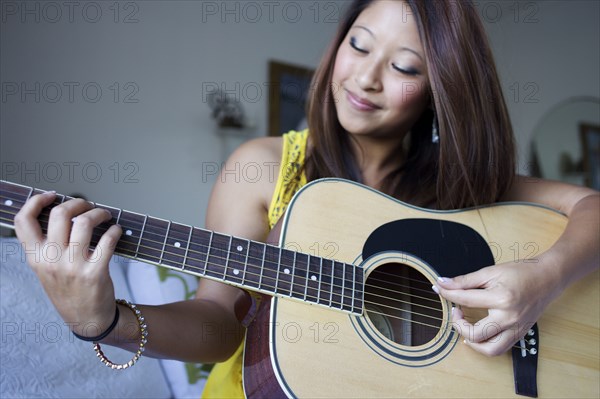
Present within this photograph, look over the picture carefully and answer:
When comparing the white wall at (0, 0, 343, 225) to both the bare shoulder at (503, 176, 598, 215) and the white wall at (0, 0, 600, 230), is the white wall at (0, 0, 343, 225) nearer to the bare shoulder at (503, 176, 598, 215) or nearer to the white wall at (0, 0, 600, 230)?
the white wall at (0, 0, 600, 230)

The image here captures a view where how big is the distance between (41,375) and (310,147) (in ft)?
2.48

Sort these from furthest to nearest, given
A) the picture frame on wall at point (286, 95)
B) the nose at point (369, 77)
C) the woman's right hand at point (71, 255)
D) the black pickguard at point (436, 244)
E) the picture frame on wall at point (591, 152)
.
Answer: the picture frame on wall at point (591, 152)
the picture frame on wall at point (286, 95)
the nose at point (369, 77)
the black pickguard at point (436, 244)
the woman's right hand at point (71, 255)

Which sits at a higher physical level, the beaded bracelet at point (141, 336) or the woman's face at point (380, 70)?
the woman's face at point (380, 70)

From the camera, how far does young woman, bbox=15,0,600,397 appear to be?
77cm

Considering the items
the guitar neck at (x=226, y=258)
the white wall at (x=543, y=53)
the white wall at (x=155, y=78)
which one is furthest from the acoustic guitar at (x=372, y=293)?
the white wall at (x=543, y=53)

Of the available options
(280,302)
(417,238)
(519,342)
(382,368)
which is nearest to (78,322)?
(280,302)

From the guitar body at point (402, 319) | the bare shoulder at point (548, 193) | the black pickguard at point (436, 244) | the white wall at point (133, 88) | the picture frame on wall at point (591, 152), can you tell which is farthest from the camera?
the picture frame on wall at point (591, 152)

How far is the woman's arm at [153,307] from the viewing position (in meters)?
0.58

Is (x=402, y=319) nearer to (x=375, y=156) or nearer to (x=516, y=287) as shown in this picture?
(x=516, y=287)

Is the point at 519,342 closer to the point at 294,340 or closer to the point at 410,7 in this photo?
the point at 294,340

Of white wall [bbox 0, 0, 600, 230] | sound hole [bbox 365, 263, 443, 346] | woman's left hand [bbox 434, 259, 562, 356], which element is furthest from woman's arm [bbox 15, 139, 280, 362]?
white wall [bbox 0, 0, 600, 230]

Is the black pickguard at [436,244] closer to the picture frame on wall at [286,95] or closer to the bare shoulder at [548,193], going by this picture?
the bare shoulder at [548,193]

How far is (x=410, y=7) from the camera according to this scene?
937mm

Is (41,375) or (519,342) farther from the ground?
(519,342)
